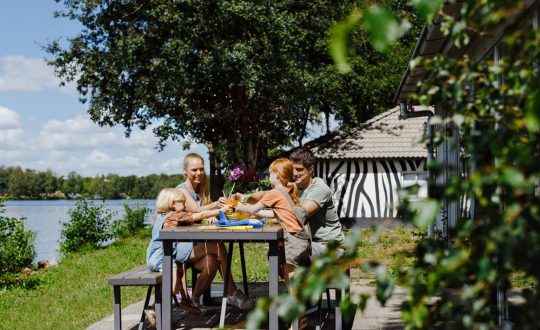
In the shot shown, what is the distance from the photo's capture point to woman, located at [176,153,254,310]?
247 inches

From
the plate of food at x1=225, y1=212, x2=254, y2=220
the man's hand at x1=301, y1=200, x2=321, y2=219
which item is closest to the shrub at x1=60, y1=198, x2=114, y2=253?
the plate of food at x1=225, y1=212, x2=254, y2=220

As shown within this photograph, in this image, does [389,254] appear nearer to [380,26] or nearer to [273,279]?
[380,26]

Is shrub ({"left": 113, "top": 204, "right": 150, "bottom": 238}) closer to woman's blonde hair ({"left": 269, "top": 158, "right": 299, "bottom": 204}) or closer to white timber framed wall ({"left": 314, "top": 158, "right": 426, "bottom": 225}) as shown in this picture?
white timber framed wall ({"left": 314, "top": 158, "right": 426, "bottom": 225})

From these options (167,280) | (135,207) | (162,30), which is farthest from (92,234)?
(167,280)

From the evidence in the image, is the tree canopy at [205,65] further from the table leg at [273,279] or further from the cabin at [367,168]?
the table leg at [273,279]

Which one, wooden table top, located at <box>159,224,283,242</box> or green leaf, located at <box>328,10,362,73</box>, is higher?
green leaf, located at <box>328,10,362,73</box>

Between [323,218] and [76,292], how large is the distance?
14.8ft

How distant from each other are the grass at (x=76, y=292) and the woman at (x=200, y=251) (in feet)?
4.06

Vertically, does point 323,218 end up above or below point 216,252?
above

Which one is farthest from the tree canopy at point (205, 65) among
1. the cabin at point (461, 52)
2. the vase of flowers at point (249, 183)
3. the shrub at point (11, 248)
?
the cabin at point (461, 52)

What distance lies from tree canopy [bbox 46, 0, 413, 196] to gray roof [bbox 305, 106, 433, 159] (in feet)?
4.29

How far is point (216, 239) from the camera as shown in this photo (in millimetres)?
5359

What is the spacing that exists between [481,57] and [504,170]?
4676 mm

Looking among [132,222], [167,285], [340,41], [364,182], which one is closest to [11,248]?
[167,285]
